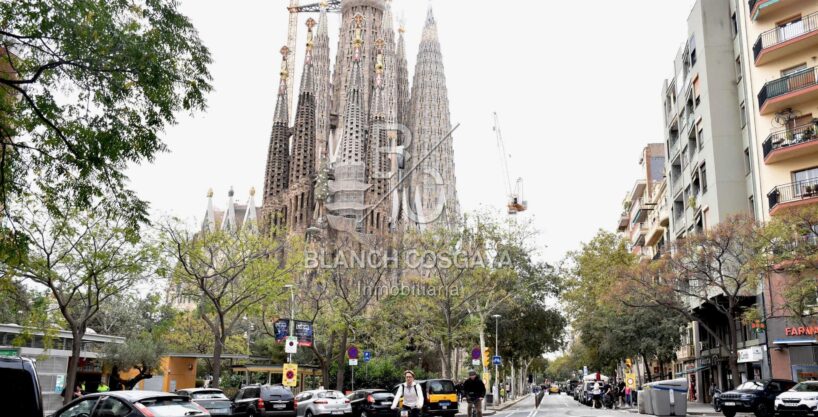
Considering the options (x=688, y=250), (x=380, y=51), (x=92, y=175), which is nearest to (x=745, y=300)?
(x=688, y=250)

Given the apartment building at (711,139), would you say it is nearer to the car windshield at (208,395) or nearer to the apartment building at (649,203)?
the apartment building at (649,203)

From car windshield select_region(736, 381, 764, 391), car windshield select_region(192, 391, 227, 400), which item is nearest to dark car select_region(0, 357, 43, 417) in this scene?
car windshield select_region(192, 391, 227, 400)

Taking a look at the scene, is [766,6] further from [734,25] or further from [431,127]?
[431,127]

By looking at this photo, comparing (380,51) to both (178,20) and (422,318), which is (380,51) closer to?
(422,318)

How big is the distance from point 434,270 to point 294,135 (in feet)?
200

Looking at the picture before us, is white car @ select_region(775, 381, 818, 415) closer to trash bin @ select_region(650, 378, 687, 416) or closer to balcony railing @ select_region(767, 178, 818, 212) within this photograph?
trash bin @ select_region(650, 378, 687, 416)

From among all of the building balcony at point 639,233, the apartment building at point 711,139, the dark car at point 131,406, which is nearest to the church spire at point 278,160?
the building balcony at point 639,233

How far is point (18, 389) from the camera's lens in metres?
7.94

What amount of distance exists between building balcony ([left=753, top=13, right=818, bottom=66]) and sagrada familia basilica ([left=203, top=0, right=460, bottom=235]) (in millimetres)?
51193

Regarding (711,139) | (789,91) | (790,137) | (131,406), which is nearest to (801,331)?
(790,137)

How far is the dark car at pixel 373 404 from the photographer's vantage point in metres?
26.1

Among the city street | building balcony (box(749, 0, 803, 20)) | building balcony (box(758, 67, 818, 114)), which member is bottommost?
the city street

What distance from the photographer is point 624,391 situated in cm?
5006

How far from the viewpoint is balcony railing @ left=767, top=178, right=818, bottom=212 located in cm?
3334
